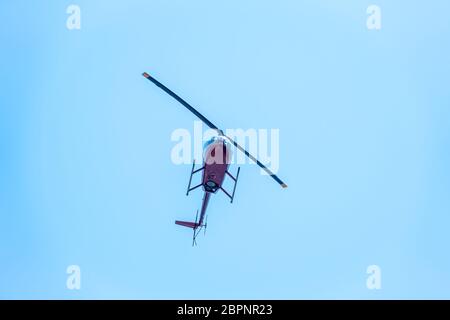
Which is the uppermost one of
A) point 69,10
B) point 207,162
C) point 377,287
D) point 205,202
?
point 69,10

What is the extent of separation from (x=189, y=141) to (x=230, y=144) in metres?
2.82

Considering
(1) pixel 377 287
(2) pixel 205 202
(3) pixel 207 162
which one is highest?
(3) pixel 207 162
